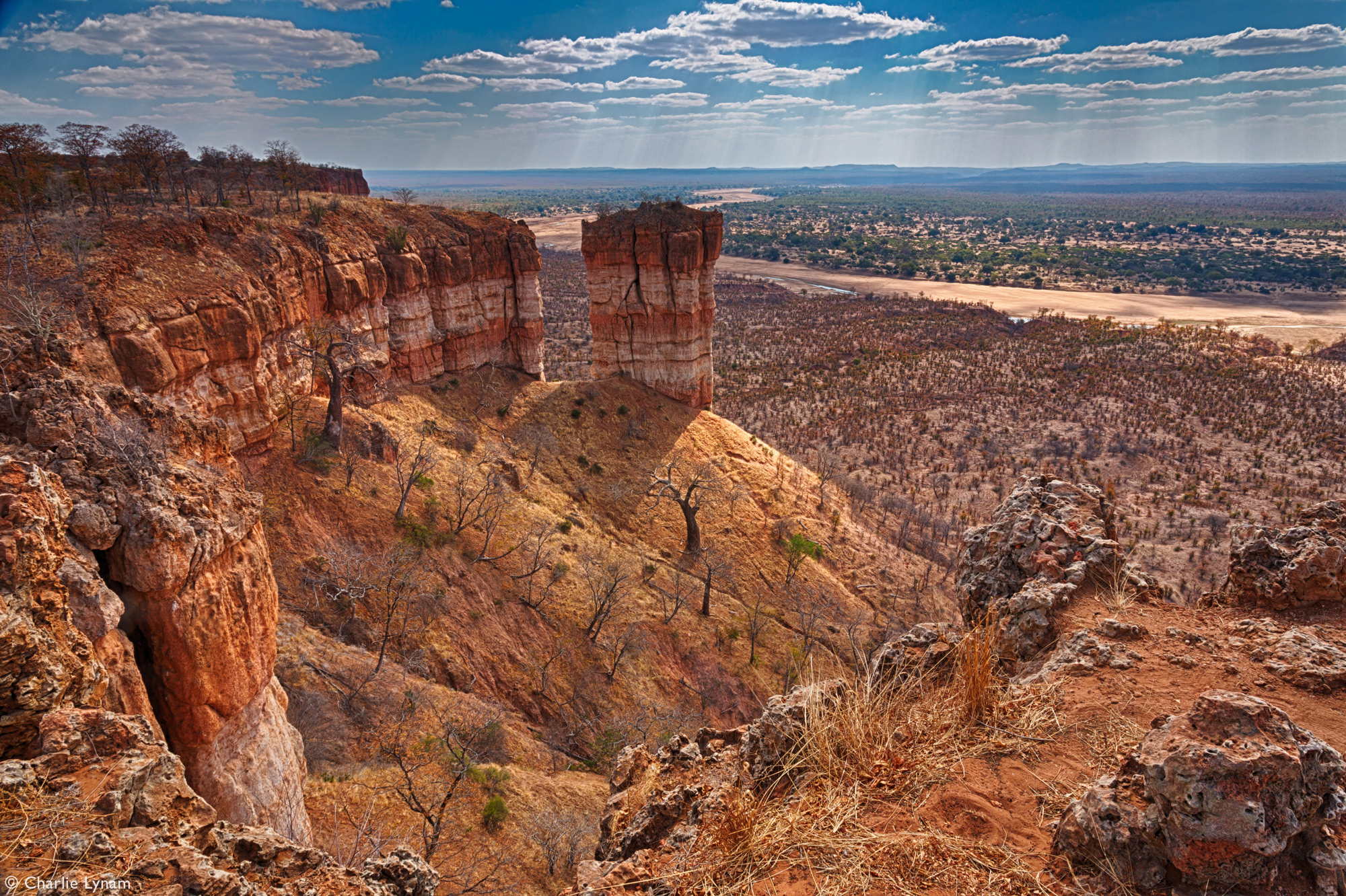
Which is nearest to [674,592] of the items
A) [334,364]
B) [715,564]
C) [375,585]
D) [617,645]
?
[715,564]

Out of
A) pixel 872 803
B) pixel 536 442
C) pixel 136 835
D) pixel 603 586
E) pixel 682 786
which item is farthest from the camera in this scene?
pixel 536 442

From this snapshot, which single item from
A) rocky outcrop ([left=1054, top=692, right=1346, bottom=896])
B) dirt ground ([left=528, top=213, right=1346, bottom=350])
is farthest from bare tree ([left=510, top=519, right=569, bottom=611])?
dirt ground ([left=528, top=213, right=1346, bottom=350])

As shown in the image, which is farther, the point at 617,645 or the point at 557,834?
the point at 617,645

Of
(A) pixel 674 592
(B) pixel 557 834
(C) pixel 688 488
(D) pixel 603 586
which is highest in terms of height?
(C) pixel 688 488

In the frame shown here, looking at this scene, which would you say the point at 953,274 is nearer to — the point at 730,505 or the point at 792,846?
the point at 730,505

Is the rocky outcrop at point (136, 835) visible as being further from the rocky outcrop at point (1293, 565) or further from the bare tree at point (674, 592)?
the bare tree at point (674, 592)

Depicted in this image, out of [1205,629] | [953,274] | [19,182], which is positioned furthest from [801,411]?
[953,274]

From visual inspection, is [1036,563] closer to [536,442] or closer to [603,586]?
[603,586]
